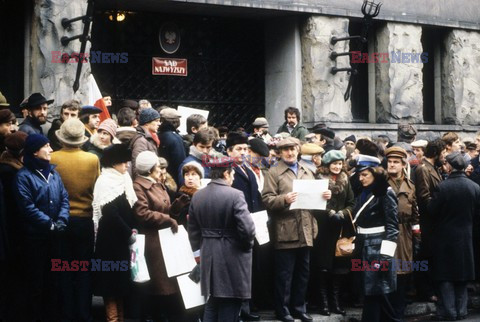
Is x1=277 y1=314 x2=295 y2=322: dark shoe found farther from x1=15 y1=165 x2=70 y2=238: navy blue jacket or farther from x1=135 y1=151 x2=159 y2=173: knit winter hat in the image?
x1=15 y1=165 x2=70 y2=238: navy blue jacket

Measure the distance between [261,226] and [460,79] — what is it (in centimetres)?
847

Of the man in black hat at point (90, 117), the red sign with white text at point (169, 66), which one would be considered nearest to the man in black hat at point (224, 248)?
the man in black hat at point (90, 117)

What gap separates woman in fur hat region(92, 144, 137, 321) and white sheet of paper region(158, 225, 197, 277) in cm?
39

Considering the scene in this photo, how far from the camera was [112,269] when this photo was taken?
976 cm

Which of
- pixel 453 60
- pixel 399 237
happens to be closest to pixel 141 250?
pixel 399 237

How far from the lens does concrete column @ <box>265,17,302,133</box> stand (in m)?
16.0

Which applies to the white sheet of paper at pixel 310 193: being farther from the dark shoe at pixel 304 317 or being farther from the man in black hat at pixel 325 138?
the man in black hat at pixel 325 138

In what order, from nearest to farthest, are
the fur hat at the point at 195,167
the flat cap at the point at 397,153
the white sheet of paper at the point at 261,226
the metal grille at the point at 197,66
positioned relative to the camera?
the fur hat at the point at 195,167 → the white sheet of paper at the point at 261,226 → the flat cap at the point at 397,153 → the metal grille at the point at 197,66


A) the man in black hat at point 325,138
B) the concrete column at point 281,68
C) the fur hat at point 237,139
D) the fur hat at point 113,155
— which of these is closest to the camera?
the fur hat at point 113,155

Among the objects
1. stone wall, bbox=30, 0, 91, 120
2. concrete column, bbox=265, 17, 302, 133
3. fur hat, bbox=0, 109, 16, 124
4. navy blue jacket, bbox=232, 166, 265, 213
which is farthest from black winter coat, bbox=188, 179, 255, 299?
concrete column, bbox=265, 17, 302, 133

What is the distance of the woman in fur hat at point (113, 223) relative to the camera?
31.7ft

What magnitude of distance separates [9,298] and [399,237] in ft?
15.5

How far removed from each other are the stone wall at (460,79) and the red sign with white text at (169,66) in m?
5.52

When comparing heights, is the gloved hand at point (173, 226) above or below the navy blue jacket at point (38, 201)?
below
